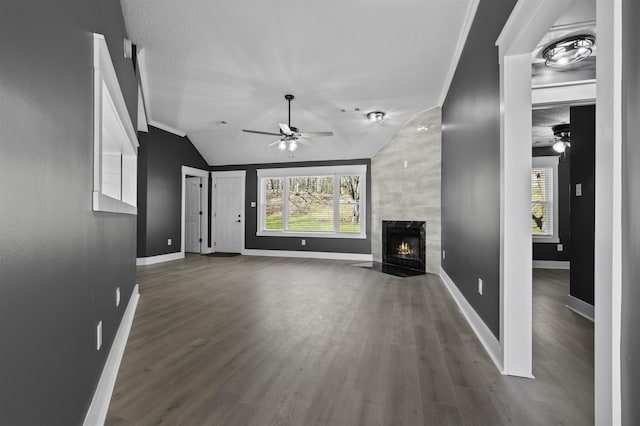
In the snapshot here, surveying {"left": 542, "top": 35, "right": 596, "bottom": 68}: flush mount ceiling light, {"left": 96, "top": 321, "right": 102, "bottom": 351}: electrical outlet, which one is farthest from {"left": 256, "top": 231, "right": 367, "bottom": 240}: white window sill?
{"left": 96, "top": 321, "right": 102, "bottom": 351}: electrical outlet

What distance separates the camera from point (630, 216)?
0.93 m

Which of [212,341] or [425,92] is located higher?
[425,92]

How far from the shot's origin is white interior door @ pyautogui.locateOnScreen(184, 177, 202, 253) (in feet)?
28.5

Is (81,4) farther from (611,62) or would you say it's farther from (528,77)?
(528,77)

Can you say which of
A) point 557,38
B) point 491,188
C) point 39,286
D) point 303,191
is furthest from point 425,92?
point 39,286

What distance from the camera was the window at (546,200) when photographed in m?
6.73

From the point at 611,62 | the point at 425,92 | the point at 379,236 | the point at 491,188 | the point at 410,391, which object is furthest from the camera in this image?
the point at 379,236

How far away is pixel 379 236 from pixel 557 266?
3.61 m

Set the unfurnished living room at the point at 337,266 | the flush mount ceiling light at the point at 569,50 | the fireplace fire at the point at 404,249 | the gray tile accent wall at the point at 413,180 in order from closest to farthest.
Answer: the unfurnished living room at the point at 337,266 → the flush mount ceiling light at the point at 569,50 → the gray tile accent wall at the point at 413,180 → the fireplace fire at the point at 404,249

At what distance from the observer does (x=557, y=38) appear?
8.47 ft

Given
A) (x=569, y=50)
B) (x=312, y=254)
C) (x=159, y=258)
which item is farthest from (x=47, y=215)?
(x=312, y=254)

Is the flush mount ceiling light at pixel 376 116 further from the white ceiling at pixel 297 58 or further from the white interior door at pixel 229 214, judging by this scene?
the white interior door at pixel 229 214

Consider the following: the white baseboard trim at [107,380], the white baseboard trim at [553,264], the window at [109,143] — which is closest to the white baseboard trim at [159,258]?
the window at [109,143]

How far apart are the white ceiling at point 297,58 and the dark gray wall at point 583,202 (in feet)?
5.30
